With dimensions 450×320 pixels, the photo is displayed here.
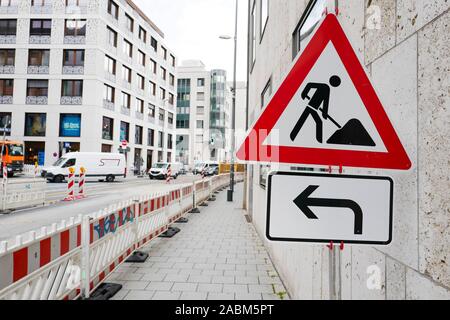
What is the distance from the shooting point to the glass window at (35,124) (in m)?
33.5

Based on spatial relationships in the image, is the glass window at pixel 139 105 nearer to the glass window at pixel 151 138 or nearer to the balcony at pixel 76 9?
the glass window at pixel 151 138

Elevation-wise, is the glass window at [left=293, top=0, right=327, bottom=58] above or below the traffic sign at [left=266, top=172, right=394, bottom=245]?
above

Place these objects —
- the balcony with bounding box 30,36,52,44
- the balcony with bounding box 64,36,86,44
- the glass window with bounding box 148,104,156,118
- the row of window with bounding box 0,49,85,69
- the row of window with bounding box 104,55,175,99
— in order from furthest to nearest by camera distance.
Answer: the glass window with bounding box 148,104,156,118 < the row of window with bounding box 104,55,175,99 < the balcony with bounding box 30,36,52,44 < the row of window with bounding box 0,49,85,69 < the balcony with bounding box 64,36,86,44

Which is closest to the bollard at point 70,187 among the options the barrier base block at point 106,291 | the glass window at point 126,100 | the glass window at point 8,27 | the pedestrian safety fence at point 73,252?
the pedestrian safety fence at point 73,252

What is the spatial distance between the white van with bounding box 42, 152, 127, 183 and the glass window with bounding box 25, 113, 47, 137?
11.3 metres

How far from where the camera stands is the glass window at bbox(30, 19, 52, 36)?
33.9 meters

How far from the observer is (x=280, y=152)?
5.61 feet

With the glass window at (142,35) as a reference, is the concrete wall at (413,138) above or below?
below

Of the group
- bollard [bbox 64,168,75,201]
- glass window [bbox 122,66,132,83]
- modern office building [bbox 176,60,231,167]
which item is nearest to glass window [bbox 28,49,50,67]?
glass window [bbox 122,66,132,83]

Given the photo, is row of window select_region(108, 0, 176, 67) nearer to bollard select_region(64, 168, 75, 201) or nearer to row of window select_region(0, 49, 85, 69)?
row of window select_region(0, 49, 85, 69)

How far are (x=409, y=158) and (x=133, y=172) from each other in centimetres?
3898

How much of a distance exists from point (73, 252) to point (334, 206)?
3.22m

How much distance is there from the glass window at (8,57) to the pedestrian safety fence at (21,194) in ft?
94.8
